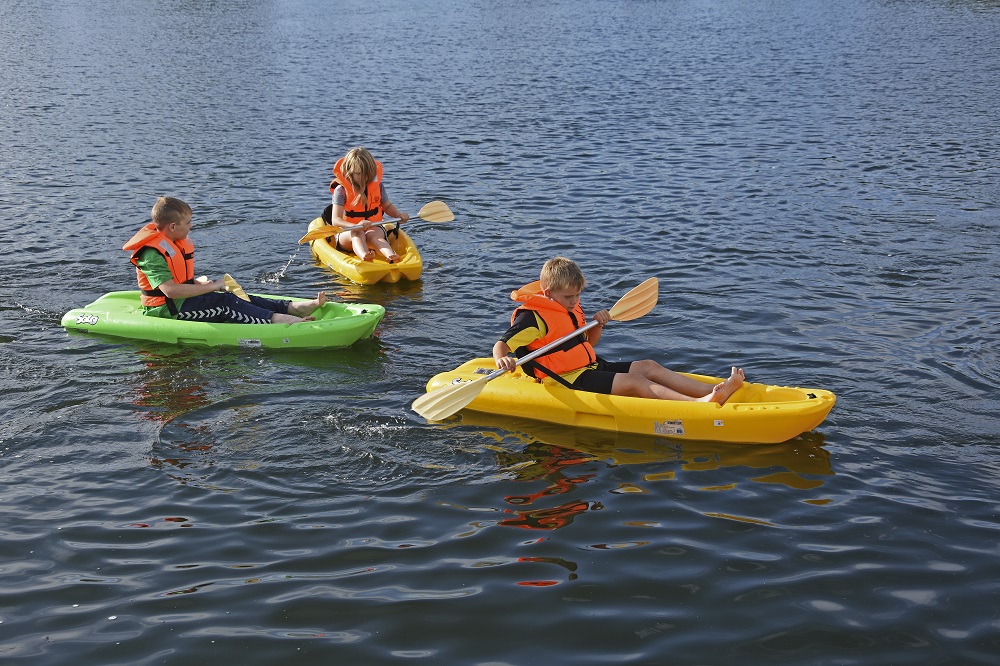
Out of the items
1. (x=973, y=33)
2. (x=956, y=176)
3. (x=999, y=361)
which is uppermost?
(x=973, y=33)

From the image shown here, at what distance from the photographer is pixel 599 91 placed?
19.1m

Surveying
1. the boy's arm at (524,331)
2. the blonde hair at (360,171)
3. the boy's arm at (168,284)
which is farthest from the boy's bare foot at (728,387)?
the blonde hair at (360,171)

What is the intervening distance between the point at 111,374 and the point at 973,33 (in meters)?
23.4

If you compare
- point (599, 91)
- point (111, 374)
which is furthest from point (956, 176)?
point (111, 374)

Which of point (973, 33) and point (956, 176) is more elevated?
point (973, 33)

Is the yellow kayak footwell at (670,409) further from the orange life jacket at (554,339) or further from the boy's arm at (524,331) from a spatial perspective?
the boy's arm at (524,331)

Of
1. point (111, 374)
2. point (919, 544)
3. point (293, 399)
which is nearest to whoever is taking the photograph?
point (919, 544)

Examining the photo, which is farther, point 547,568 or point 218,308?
point 218,308

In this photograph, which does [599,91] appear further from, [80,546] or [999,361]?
[80,546]

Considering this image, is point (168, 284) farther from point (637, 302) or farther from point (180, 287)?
point (637, 302)

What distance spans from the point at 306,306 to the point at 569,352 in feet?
7.75

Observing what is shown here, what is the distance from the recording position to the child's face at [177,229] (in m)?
7.46

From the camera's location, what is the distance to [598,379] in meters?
6.29

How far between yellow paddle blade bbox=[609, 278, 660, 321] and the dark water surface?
0.83 meters
